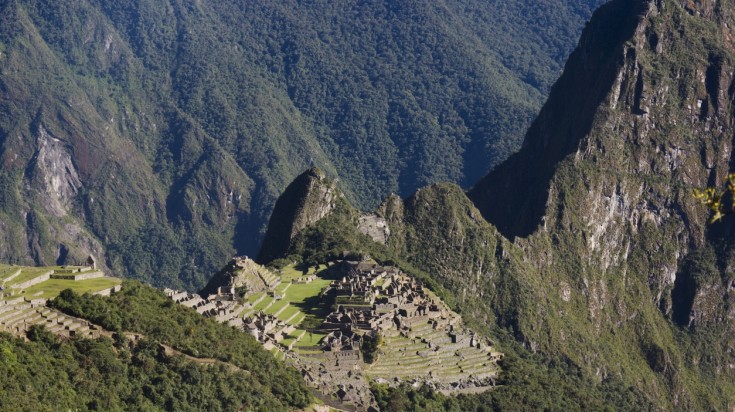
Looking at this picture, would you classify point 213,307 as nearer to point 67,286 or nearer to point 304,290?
point 67,286

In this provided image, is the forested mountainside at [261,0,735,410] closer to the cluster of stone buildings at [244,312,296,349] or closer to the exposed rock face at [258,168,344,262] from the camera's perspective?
the exposed rock face at [258,168,344,262]

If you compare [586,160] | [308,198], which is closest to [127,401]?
[308,198]

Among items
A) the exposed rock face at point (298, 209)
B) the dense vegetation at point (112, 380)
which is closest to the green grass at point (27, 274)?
the dense vegetation at point (112, 380)

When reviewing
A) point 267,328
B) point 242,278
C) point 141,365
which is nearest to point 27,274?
point 141,365

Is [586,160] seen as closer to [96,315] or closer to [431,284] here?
[431,284]

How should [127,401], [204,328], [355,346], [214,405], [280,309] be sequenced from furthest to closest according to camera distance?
[280,309] < [355,346] < [204,328] < [214,405] < [127,401]

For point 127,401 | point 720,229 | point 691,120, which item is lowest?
point 127,401

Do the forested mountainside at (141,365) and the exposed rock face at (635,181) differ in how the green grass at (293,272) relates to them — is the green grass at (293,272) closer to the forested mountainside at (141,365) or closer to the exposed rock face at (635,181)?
the forested mountainside at (141,365)
